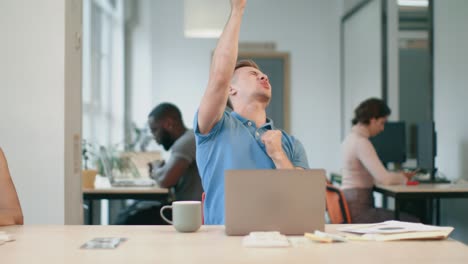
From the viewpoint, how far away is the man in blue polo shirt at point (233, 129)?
84.0 inches

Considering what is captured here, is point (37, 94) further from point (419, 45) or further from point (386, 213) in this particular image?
point (419, 45)

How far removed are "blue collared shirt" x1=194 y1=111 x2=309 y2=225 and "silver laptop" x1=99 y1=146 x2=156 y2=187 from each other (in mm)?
2537

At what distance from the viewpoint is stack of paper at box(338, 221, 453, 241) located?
66.8 inches

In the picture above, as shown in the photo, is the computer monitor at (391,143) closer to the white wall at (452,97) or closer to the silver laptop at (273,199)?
the white wall at (452,97)

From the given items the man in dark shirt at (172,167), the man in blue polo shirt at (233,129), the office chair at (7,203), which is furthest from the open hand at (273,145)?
the man in dark shirt at (172,167)

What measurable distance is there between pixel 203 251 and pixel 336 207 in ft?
8.25

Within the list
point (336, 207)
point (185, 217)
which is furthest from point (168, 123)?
point (185, 217)

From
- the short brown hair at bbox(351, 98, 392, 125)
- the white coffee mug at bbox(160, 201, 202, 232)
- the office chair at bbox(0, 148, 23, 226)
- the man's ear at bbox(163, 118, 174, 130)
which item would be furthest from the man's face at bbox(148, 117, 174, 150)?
the white coffee mug at bbox(160, 201, 202, 232)

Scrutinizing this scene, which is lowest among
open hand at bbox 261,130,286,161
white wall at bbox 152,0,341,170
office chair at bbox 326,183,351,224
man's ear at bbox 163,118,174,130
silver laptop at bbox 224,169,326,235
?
office chair at bbox 326,183,351,224

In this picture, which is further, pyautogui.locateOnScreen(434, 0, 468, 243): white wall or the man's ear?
pyautogui.locateOnScreen(434, 0, 468, 243): white wall

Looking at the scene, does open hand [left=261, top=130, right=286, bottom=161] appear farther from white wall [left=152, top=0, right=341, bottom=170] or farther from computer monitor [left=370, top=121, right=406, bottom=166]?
white wall [left=152, top=0, right=341, bottom=170]

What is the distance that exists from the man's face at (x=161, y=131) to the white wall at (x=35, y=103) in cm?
152

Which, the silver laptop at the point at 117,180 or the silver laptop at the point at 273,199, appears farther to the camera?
the silver laptop at the point at 117,180

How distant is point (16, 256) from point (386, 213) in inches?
132
